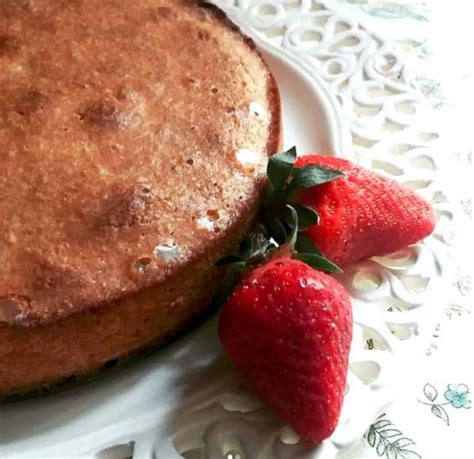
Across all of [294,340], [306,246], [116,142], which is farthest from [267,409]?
[116,142]

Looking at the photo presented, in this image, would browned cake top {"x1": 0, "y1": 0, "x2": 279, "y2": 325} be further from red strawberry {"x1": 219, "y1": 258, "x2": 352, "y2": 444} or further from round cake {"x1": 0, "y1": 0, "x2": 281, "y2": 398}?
red strawberry {"x1": 219, "y1": 258, "x2": 352, "y2": 444}

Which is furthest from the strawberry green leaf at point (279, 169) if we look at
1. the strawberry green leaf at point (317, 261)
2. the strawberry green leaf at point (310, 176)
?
the strawberry green leaf at point (317, 261)

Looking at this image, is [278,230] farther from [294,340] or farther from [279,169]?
[294,340]

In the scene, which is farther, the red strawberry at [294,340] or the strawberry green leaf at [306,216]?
the strawberry green leaf at [306,216]

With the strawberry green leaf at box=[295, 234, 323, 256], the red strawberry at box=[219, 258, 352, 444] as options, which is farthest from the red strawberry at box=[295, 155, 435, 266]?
the red strawberry at box=[219, 258, 352, 444]

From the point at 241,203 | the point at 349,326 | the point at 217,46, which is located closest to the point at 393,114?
the point at 217,46

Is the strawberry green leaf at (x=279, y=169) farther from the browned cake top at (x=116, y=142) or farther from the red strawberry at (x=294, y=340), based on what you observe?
the red strawberry at (x=294, y=340)
